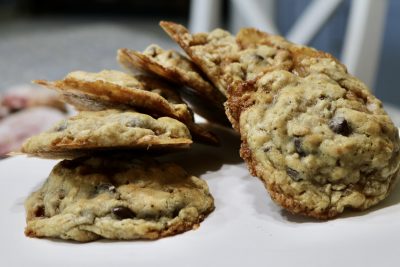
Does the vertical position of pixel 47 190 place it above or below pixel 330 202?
below

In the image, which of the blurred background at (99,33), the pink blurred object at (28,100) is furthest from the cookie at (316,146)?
the blurred background at (99,33)

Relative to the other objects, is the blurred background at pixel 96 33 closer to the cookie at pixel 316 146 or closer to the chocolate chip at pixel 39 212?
the cookie at pixel 316 146

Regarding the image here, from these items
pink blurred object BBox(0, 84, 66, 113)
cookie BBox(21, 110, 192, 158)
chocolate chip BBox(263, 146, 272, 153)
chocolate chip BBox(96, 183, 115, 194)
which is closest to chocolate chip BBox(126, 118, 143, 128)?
cookie BBox(21, 110, 192, 158)

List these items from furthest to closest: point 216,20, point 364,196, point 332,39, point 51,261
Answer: point 332,39 < point 216,20 < point 364,196 < point 51,261

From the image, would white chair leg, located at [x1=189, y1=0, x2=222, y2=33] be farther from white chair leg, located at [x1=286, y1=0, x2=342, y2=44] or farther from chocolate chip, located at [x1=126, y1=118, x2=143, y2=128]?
chocolate chip, located at [x1=126, y1=118, x2=143, y2=128]

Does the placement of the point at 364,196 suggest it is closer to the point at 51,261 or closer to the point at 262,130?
the point at 262,130

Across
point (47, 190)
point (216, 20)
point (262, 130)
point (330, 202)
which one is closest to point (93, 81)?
point (47, 190)

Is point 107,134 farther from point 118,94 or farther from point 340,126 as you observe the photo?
point 340,126
